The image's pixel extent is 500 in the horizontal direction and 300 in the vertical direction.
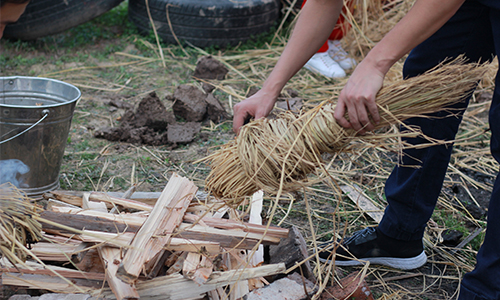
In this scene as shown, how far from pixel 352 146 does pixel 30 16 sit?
4.66 meters

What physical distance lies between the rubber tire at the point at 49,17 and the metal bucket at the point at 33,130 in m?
2.62

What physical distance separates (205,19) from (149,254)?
13.5ft

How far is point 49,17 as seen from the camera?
4.89 meters

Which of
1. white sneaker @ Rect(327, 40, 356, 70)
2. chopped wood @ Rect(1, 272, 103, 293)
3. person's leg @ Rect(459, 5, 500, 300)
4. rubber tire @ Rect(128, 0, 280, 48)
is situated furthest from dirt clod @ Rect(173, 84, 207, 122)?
person's leg @ Rect(459, 5, 500, 300)

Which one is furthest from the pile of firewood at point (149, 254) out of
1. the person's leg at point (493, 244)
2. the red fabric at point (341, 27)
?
the red fabric at point (341, 27)

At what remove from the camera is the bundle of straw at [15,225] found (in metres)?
1.42

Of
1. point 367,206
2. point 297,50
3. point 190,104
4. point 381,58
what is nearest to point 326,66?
point 190,104

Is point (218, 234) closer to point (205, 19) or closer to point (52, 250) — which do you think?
point (52, 250)

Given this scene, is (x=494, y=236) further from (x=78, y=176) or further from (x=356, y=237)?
(x=78, y=176)

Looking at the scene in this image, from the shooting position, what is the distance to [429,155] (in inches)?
80.9

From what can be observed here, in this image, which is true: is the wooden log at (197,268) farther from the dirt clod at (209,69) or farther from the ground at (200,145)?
the dirt clod at (209,69)

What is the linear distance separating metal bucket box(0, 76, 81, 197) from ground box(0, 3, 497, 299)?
0.28 m

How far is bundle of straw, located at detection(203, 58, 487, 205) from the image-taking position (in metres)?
1.54

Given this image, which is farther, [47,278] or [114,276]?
[47,278]
